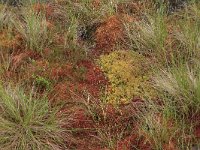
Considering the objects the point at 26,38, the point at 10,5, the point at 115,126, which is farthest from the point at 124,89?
the point at 10,5

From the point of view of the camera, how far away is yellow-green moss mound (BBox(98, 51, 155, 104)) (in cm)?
540

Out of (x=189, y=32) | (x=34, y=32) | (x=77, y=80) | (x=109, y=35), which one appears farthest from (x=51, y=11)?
(x=189, y=32)

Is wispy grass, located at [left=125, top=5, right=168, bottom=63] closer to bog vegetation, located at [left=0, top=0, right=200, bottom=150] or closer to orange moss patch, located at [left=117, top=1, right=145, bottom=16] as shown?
bog vegetation, located at [left=0, top=0, right=200, bottom=150]

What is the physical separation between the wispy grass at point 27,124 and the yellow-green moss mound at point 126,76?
813mm

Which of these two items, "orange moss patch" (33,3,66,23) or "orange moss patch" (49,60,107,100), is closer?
"orange moss patch" (49,60,107,100)

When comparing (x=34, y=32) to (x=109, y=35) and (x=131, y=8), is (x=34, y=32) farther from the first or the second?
(x=131, y=8)

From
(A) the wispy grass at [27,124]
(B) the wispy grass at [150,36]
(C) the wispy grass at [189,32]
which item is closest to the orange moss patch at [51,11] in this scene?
(B) the wispy grass at [150,36]

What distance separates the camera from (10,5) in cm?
742

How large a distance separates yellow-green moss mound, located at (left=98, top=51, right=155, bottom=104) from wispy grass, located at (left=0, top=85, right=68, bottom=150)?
32.0 inches

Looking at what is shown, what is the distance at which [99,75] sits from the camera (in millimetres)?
5801

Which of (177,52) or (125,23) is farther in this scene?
(125,23)

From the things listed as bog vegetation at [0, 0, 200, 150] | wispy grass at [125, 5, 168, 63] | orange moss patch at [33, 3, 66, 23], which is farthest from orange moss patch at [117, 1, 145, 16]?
orange moss patch at [33, 3, 66, 23]

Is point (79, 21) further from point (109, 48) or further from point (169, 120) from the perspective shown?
point (169, 120)

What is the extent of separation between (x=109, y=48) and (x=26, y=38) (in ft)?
3.87
